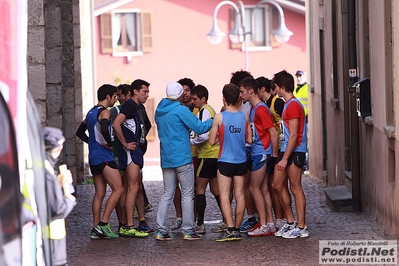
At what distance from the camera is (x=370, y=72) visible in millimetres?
13859

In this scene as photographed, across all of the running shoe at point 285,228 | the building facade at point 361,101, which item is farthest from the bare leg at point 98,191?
the building facade at point 361,101

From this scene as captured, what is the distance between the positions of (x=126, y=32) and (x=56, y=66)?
31.2 meters

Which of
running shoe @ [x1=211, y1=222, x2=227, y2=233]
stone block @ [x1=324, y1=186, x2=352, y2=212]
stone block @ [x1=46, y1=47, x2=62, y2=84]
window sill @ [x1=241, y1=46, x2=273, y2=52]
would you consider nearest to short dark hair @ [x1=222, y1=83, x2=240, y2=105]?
running shoe @ [x1=211, y1=222, x2=227, y2=233]

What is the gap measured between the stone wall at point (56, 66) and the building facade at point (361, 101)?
385 centimetres

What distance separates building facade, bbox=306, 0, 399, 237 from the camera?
485 inches

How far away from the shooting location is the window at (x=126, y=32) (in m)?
45.2

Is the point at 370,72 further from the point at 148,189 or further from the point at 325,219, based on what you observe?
the point at 148,189

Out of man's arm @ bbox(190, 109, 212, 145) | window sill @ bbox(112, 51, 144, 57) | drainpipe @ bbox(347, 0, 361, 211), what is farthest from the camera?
window sill @ bbox(112, 51, 144, 57)

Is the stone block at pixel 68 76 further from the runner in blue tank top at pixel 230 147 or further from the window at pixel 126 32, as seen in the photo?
the window at pixel 126 32

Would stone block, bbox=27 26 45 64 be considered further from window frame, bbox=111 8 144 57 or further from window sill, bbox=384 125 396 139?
window frame, bbox=111 8 144 57

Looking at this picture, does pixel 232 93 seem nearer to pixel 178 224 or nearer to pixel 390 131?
pixel 390 131

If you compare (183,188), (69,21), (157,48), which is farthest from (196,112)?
(157,48)

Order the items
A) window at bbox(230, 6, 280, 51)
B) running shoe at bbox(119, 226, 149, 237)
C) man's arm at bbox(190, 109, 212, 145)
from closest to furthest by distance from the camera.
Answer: man's arm at bbox(190, 109, 212, 145), running shoe at bbox(119, 226, 149, 237), window at bbox(230, 6, 280, 51)

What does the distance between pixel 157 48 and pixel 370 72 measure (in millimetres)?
31618
